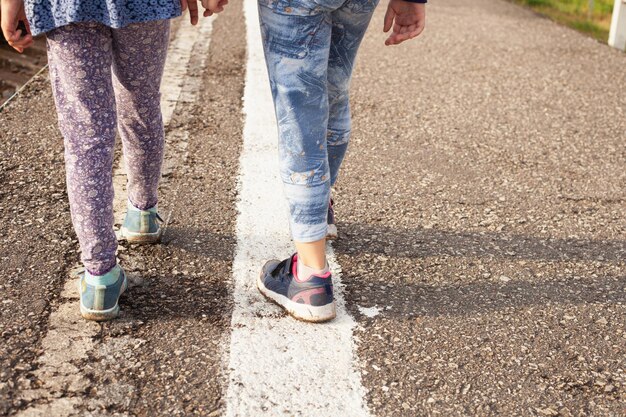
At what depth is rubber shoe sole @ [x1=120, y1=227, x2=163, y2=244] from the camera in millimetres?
3031

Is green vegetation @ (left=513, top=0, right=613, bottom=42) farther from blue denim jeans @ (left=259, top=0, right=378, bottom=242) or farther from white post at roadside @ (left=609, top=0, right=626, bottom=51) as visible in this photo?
blue denim jeans @ (left=259, top=0, right=378, bottom=242)

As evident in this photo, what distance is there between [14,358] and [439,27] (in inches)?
208

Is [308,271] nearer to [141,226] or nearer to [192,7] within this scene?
[141,226]

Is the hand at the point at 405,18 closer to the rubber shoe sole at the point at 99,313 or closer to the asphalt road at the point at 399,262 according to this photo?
the asphalt road at the point at 399,262

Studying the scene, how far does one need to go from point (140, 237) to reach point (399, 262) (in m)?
0.96

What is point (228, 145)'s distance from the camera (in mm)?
4098

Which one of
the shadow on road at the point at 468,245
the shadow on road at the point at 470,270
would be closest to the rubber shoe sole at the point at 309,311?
the shadow on road at the point at 470,270

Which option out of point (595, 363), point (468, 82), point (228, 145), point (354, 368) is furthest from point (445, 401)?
point (468, 82)

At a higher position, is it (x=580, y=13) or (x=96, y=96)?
(x=96, y=96)

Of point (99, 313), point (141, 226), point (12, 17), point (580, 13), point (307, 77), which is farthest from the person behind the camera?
point (580, 13)

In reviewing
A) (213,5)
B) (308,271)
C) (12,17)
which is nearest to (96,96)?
Result: (12,17)

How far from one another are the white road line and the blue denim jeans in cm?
30

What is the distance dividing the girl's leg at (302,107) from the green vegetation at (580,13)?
5.35m

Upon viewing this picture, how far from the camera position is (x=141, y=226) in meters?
3.01
